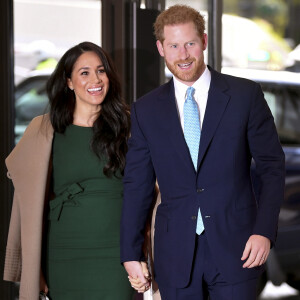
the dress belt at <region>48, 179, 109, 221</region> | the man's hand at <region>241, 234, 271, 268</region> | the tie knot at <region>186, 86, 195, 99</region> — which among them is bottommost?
the man's hand at <region>241, 234, 271, 268</region>

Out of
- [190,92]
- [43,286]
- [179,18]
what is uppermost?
[179,18]

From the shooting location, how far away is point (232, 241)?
229cm

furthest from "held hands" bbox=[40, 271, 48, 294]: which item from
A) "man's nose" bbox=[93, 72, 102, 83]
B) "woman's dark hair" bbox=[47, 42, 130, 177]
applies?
"man's nose" bbox=[93, 72, 102, 83]

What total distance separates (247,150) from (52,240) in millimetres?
882

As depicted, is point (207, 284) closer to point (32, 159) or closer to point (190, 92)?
point (190, 92)

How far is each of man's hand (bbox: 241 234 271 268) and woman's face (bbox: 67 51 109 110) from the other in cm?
83

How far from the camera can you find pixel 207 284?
7.55 feet

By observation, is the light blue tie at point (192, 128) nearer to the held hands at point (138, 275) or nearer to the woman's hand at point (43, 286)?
the held hands at point (138, 275)

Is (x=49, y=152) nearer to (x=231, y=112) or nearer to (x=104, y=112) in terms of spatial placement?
(x=104, y=112)

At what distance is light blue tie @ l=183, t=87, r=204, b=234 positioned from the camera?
2291 mm

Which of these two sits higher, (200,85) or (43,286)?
(200,85)

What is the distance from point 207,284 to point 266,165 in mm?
414

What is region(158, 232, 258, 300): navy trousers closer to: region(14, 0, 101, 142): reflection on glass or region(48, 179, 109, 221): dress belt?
region(48, 179, 109, 221): dress belt

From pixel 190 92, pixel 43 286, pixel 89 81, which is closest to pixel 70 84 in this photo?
pixel 89 81
